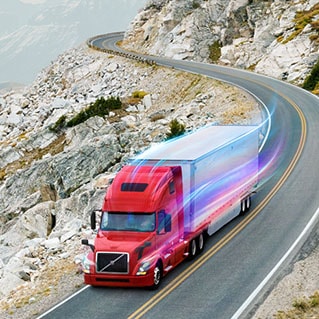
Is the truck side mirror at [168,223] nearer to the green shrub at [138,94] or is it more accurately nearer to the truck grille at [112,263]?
the truck grille at [112,263]

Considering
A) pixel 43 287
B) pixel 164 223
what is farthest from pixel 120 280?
pixel 43 287

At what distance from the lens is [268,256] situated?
19.8 metres

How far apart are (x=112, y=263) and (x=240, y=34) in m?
74.4

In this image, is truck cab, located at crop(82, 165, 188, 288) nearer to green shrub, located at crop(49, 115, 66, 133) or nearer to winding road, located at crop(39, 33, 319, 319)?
winding road, located at crop(39, 33, 319, 319)

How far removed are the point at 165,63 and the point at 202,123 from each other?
36622 mm

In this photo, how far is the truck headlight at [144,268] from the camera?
1716 cm

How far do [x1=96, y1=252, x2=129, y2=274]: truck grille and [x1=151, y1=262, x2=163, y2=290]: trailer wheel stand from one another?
2.93 ft

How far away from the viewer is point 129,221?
58.5ft

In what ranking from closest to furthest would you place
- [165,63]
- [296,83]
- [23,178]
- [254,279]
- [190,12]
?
1. [254,279]
2. [23,178]
3. [296,83]
4. [165,63]
5. [190,12]

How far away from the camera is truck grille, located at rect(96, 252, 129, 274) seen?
17109mm

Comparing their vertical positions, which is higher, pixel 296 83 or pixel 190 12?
pixel 190 12

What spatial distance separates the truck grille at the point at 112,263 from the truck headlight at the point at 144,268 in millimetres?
388

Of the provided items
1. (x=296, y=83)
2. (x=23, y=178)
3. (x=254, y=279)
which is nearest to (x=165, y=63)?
(x=296, y=83)

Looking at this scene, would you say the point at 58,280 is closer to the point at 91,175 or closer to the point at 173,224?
the point at 173,224
